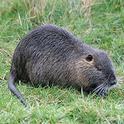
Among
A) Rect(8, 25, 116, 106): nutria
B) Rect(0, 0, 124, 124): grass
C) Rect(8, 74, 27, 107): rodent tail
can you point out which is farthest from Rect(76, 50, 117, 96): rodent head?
Rect(8, 74, 27, 107): rodent tail

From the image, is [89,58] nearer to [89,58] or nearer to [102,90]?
[89,58]

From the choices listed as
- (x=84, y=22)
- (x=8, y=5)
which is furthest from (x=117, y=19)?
(x=8, y=5)

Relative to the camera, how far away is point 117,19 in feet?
19.4

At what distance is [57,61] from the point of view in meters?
4.61

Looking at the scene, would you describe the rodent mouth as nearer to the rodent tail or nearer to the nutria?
the nutria

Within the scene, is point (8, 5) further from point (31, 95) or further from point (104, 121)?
point (104, 121)

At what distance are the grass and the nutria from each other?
0.13 m

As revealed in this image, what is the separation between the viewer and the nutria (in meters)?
4.48

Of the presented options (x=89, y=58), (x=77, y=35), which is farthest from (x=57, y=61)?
(x=77, y=35)

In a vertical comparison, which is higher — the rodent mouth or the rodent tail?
the rodent tail

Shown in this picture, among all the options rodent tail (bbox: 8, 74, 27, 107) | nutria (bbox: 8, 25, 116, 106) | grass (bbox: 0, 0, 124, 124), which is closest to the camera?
grass (bbox: 0, 0, 124, 124)

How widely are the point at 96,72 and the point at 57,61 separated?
394mm

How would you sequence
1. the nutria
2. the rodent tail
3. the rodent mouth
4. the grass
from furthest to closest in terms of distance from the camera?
1. the nutria
2. the rodent mouth
3. the rodent tail
4. the grass

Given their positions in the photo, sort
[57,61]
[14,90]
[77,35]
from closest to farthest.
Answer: [14,90], [57,61], [77,35]
